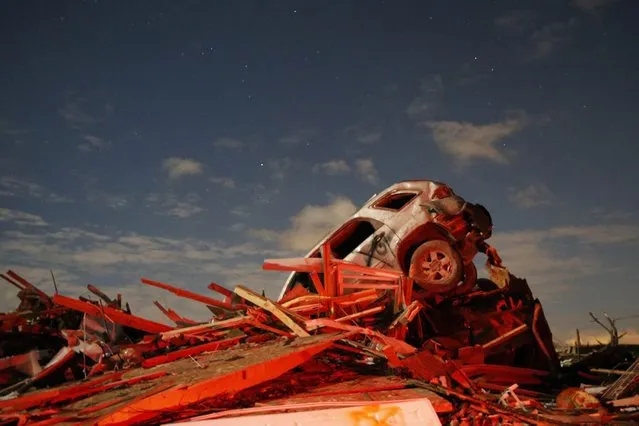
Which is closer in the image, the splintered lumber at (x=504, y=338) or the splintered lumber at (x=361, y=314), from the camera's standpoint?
the splintered lumber at (x=361, y=314)

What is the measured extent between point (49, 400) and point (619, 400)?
507 centimetres

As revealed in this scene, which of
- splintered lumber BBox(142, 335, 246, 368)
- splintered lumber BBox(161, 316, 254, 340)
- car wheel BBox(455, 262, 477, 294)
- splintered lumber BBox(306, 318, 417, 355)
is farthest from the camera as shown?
car wheel BBox(455, 262, 477, 294)

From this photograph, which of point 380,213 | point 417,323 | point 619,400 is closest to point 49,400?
point 619,400

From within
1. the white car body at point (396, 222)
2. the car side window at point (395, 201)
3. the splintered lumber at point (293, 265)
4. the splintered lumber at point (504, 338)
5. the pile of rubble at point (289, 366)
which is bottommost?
the splintered lumber at point (504, 338)

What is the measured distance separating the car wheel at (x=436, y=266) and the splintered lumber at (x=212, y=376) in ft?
13.5

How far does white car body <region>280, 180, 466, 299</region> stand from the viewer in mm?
8219

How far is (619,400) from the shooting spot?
4.07 meters

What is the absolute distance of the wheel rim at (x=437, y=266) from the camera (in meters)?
8.02

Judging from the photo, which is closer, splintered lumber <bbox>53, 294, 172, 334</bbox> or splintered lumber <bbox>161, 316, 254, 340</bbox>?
splintered lumber <bbox>161, 316, 254, 340</bbox>

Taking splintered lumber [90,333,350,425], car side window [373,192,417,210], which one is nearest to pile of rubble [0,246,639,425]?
splintered lumber [90,333,350,425]

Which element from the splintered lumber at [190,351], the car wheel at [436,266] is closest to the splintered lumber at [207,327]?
the splintered lumber at [190,351]

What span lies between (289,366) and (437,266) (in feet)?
17.0

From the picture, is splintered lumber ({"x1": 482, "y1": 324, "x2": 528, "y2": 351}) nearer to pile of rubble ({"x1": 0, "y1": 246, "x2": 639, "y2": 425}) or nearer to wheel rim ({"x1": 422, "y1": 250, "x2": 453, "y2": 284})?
pile of rubble ({"x1": 0, "y1": 246, "x2": 639, "y2": 425})

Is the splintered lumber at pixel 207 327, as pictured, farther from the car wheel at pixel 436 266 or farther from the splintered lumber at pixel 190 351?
the car wheel at pixel 436 266
